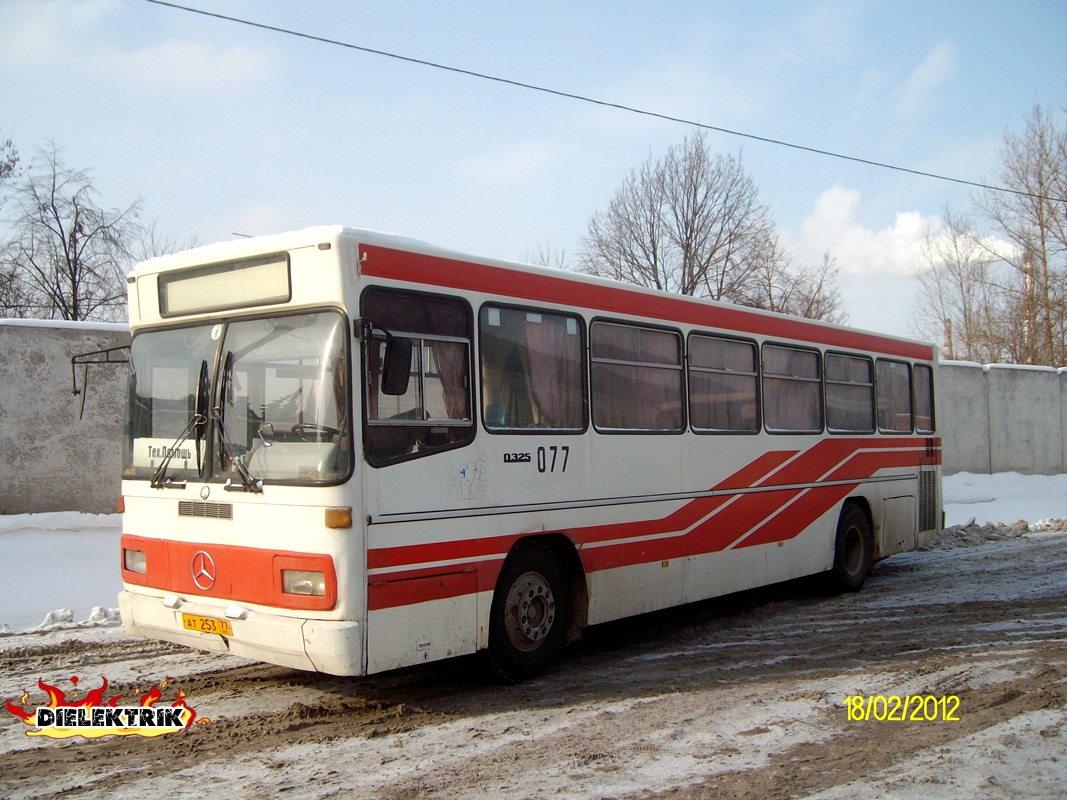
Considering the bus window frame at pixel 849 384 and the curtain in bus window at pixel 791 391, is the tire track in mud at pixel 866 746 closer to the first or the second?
the curtain in bus window at pixel 791 391

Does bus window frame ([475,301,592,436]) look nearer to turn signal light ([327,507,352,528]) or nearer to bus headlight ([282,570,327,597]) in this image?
turn signal light ([327,507,352,528])

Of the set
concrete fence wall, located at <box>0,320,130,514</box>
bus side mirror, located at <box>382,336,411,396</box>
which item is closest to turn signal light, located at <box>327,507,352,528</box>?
bus side mirror, located at <box>382,336,411,396</box>

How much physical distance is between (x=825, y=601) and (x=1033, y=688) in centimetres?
441

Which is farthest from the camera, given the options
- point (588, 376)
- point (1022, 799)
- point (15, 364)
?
point (15, 364)

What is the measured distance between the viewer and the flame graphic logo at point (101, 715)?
5.89 metres

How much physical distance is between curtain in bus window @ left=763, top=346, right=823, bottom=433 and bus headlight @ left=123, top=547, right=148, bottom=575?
626 cm

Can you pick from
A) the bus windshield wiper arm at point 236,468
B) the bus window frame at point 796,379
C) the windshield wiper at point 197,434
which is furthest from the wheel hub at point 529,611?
the bus window frame at point 796,379

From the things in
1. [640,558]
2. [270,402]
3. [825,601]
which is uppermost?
[270,402]

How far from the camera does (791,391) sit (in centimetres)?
1048

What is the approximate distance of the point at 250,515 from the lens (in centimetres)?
605

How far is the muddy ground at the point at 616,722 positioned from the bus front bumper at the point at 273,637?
1.47 ft

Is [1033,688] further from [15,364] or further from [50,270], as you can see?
[50,270]

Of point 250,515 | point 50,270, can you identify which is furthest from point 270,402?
point 50,270

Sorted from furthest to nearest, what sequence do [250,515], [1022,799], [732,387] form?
[732,387]
[250,515]
[1022,799]
